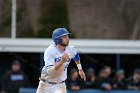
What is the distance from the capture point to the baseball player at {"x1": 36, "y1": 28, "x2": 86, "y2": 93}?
9.42m

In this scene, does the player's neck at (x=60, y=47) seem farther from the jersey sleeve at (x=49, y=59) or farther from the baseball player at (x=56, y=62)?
the jersey sleeve at (x=49, y=59)

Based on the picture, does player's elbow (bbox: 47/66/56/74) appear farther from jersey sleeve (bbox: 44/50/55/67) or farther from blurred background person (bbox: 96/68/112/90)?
blurred background person (bbox: 96/68/112/90)

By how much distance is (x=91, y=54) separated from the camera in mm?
16312

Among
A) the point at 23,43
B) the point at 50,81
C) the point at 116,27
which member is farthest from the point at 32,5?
the point at 50,81

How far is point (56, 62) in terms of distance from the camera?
9492 mm

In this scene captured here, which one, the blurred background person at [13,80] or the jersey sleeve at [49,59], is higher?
the jersey sleeve at [49,59]

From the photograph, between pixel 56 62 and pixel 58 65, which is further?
pixel 56 62

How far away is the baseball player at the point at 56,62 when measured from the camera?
9.42 metres

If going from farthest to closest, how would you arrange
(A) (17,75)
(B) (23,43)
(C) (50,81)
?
(B) (23,43)
(A) (17,75)
(C) (50,81)

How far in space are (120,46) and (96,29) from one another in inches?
36.5

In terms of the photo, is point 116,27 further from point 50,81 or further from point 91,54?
point 50,81

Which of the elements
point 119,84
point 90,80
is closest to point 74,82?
point 90,80

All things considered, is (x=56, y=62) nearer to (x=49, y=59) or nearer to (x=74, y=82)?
(x=49, y=59)

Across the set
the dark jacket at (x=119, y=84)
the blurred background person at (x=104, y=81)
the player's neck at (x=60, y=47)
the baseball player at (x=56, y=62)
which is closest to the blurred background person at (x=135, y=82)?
the dark jacket at (x=119, y=84)
